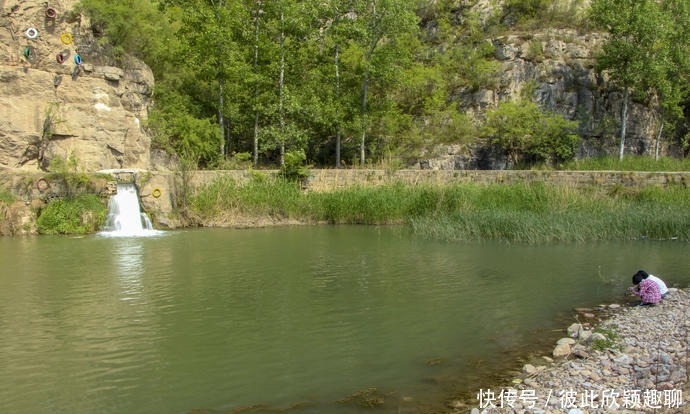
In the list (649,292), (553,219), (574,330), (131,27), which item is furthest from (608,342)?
(131,27)

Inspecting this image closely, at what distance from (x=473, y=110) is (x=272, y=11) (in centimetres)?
1183

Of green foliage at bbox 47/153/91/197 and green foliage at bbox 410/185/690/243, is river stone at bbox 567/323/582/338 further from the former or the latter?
green foliage at bbox 47/153/91/197

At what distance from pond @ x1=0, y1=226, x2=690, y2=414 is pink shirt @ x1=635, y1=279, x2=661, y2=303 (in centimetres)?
62

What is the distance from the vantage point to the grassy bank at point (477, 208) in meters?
15.3

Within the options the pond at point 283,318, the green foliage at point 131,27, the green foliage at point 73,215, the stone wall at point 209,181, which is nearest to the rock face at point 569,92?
the stone wall at point 209,181

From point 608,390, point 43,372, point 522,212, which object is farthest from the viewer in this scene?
point 522,212

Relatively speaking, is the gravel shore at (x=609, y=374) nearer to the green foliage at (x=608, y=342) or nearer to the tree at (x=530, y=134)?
the green foliage at (x=608, y=342)

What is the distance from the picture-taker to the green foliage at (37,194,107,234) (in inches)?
677

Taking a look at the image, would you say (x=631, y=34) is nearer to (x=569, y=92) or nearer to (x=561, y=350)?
(x=569, y=92)

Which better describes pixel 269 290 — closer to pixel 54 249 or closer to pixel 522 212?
pixel 54 249

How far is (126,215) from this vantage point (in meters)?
18.1

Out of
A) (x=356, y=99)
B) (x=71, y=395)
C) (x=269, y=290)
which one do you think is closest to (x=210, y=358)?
(x=71, y=395)

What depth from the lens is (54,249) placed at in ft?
46.5

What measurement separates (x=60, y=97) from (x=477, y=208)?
1561 cm
